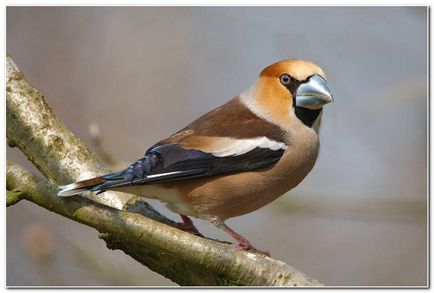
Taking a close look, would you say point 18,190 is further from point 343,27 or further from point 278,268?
point 343,27

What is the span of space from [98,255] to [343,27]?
191 centimetres

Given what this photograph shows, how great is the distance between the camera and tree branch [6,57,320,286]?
292 cm

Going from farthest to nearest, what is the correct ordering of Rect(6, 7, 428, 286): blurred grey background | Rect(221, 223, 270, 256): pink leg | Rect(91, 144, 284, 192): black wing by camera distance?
Rect(6, 7, 428, 286): blurred grey background < Rect(221, 223, 270, 256): pink leg < Rect(91, 144, 284, 192): black wing

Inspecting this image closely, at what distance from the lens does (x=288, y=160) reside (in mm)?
3385

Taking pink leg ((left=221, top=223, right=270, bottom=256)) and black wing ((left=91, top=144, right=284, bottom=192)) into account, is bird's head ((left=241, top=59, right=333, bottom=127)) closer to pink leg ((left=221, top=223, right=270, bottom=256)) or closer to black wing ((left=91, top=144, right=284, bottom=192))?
black wing ((left=91, top=144, right=284, bottom=192))

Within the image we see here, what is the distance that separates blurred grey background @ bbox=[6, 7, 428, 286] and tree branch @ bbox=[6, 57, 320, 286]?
454 mm

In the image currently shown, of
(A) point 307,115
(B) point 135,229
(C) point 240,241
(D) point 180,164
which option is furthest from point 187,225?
(A) point 307,115

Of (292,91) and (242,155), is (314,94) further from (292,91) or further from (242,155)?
(242,155)

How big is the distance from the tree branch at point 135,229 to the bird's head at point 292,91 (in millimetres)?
790

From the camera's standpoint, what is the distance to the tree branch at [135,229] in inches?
115

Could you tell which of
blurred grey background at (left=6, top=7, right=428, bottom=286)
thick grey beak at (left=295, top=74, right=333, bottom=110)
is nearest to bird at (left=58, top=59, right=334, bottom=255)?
thick grey beak at (left=295, top=74, right=333, bottom=110)

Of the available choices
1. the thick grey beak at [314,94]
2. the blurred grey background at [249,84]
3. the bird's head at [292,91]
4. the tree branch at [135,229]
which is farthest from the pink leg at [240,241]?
the thick grey beak at [314,94]

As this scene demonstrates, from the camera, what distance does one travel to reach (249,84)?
12.7 feet

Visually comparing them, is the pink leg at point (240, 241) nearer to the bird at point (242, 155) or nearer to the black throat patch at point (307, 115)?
the bird at point (242, 155)
